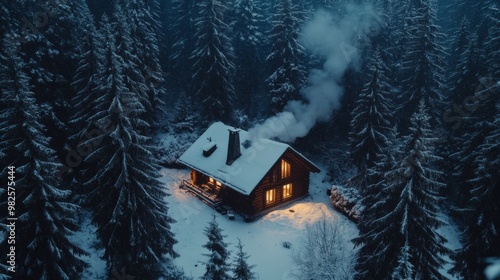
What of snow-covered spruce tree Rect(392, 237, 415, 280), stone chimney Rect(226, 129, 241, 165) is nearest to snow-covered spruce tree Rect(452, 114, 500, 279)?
snow-covered spruce tree Rect(392, 237, 415, 280)

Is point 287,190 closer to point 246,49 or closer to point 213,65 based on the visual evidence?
point 213,65

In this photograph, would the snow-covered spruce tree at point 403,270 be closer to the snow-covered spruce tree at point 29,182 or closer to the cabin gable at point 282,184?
the cabin gable at point 282,184

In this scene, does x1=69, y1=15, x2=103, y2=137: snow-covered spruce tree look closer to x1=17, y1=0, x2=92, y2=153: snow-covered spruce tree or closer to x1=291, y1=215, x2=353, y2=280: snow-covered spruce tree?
x1=17, y1=0, x2=92, y2=153: snow-covered spruce tree

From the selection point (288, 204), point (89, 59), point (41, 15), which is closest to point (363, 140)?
point (288, 204)

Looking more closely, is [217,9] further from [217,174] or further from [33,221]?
[33,221]

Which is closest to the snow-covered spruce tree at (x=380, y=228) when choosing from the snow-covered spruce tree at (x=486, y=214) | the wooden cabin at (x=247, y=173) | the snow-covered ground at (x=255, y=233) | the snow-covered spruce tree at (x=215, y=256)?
the snow-covered spruce tree at (x=486, y=214)

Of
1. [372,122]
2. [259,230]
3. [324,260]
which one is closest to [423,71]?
[372,122]
